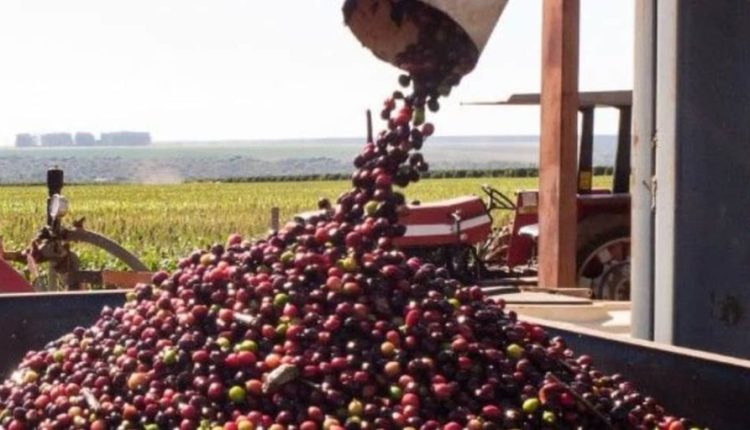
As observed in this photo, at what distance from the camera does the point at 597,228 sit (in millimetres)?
10344

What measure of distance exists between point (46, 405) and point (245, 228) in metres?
23.8

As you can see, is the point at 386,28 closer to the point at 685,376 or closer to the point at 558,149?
the point at 685,376

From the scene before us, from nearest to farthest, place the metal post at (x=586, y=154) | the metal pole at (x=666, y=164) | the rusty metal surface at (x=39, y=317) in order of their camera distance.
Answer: the rusty metal surface at (x=39, y=317) → the metal pole at (x=666, y=164) → the metal post at (x=586, y=154)

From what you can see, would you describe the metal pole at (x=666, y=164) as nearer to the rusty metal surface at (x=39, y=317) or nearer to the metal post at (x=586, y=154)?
the rusty metal surface at (x=39, y=317)

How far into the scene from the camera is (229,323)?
190 centimetres

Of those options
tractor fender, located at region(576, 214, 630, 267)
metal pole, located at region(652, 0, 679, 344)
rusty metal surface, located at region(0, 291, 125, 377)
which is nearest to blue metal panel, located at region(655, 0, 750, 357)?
metal pole, located at region(652, 0, 679, 344)

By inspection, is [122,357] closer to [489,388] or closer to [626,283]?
[489,388]

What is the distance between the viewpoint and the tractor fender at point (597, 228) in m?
10.3

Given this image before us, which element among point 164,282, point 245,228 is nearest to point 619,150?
point 164,282

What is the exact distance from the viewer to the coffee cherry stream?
5.74 feet

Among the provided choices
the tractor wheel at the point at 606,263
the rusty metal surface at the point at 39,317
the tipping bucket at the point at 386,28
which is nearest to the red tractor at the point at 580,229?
the tractor wheel at the point at 606,263

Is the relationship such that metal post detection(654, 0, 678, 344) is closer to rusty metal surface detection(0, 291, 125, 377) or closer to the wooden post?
rusty metal surface detection(0, 291, 125, 377)

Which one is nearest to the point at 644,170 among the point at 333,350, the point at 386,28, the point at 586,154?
the point at 386,28

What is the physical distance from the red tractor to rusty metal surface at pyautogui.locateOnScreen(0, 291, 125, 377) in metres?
6.52
